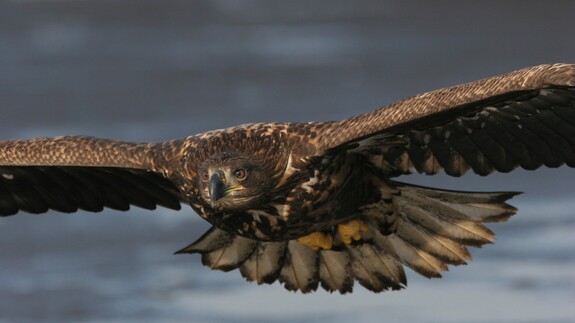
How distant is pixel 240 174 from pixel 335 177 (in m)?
0.54

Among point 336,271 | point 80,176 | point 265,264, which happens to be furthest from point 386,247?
point 80,176

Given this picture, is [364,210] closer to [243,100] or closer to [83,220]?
[83,220]

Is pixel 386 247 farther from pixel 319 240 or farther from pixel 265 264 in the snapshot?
pixel 265 264

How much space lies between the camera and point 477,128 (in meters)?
12.6

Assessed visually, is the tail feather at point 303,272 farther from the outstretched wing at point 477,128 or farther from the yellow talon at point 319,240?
the outstretched wing at point 477,128

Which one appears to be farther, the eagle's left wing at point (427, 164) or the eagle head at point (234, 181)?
the eagle head at point (234, 181)

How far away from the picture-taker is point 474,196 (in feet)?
43.1

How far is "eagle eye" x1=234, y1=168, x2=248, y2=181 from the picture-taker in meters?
12.4

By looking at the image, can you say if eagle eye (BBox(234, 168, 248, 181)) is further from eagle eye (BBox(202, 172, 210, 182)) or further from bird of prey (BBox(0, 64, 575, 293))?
eagle eye (BBox(202, 172, 210, 182))

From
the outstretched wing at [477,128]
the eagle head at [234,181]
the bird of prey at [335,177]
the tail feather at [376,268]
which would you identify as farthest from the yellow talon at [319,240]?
the eagle head at [234,181]

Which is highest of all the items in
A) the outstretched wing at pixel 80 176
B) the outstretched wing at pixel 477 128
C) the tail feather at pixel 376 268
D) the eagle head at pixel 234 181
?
the outstretched wing at pixel 80 176

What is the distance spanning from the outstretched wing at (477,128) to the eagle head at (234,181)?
369 millimetres

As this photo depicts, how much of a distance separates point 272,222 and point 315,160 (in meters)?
0.40

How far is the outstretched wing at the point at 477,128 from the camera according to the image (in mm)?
11883
